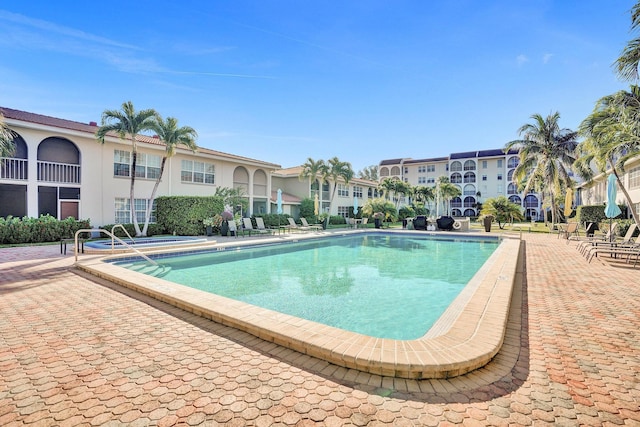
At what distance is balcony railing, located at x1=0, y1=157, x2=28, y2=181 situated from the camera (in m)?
14.5

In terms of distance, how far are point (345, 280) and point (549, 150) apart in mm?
28124

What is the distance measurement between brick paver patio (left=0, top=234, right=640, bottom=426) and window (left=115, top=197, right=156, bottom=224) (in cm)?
1476

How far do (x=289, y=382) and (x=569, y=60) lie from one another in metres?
16.2

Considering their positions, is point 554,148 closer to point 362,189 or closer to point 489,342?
point 362,189

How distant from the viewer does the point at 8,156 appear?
47.2ft

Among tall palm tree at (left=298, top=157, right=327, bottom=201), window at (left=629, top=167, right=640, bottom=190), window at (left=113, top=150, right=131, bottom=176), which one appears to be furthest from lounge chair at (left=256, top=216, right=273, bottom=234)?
window at (left=629, top=167, right=640, bottom=190)

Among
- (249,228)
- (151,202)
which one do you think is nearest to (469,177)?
(249,228)

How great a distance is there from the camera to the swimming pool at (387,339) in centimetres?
303

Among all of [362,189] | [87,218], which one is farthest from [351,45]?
[362,189]

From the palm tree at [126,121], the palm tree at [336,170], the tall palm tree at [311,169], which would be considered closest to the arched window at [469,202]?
the palm tree at [336,170]

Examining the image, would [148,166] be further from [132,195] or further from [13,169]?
[13,169]

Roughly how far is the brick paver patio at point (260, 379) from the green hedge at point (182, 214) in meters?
13.8

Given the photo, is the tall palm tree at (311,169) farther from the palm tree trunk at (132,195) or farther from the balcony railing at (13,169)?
the balcony railing at (13,169)

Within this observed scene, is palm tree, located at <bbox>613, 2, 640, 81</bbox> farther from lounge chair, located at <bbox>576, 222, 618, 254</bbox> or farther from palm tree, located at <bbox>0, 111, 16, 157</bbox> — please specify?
palm tree, located at <bbox>0, 111, 16, 157</bbox>
